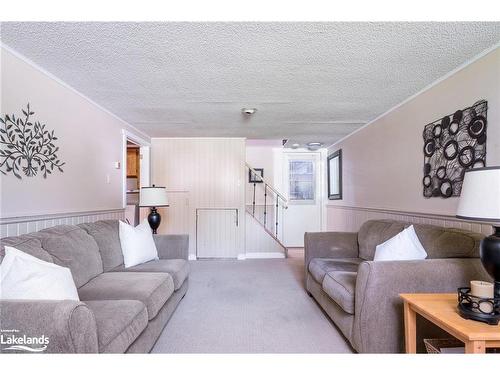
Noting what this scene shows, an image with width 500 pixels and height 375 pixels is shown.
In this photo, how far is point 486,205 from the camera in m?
1.27

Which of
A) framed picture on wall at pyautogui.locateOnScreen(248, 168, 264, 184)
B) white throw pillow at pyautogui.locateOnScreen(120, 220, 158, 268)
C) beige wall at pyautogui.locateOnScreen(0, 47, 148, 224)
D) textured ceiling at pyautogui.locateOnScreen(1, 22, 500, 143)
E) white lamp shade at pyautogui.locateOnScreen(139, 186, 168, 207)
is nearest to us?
textured ceiling at pyautogui.locateOnScreen(1, 22, 500, 143)

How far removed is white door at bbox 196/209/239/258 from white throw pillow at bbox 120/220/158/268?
2.28 metres

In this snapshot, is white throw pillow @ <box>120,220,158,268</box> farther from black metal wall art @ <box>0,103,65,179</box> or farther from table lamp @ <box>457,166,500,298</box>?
table lamp @ <box>457,166,500,298</box>

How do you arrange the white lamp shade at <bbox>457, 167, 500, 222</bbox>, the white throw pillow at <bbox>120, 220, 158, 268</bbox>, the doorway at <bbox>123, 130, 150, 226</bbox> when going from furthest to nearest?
1. the doorway at <bbox>123, 130, 150, 226</bbox>
2. the white throw pillow at <bbox>120, 220, 158, 268</bbox>
3. the white lamp shade at <bbox>457, 167, 500, 222</bbox>

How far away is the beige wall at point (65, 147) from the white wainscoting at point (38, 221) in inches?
1.6

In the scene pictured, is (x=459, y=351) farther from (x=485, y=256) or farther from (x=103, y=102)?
(x=103, y=102)

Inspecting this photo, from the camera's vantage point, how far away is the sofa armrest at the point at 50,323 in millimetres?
1048

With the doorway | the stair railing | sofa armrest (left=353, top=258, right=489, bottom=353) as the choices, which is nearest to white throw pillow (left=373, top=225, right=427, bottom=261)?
sofa armrest (left=353, top=258, right=489, bottom=353)

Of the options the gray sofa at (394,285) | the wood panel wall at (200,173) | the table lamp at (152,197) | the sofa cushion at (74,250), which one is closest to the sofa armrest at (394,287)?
the gray sofa at (394,285)

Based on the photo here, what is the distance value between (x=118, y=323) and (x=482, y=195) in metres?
1.89

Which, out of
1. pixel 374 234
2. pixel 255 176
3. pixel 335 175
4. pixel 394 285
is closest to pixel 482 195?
pixel 394 285

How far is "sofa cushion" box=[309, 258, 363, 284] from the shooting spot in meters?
2.60
